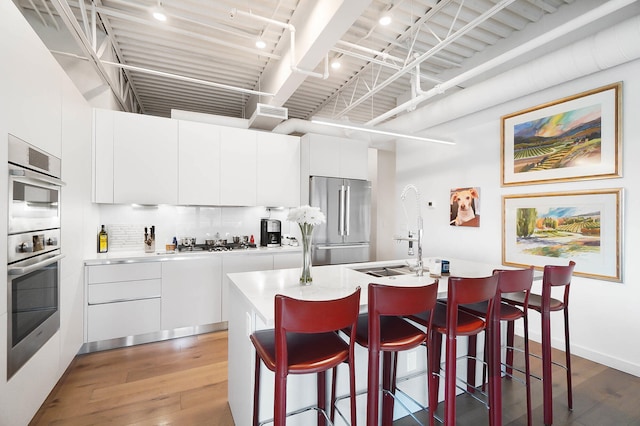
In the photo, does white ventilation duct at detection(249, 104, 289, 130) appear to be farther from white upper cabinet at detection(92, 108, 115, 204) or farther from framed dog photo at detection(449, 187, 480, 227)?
framed dog photo at detection(449, 187, 480, 227)

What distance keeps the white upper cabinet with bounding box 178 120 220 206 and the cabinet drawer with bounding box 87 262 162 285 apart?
891 mm

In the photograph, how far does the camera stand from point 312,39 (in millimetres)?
2627

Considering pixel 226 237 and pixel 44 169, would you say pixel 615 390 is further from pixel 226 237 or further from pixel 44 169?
pixel 44 169

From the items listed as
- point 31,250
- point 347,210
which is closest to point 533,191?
point 347,210

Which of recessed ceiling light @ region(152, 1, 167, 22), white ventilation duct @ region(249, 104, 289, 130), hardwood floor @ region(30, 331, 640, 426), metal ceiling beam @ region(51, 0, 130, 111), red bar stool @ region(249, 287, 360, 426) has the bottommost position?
hardwood floor @ region(30, 331, 640, 426)

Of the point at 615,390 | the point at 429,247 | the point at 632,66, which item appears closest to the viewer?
the point at 615,390

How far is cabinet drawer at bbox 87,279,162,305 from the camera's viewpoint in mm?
3066

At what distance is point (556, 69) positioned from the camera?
285 cm

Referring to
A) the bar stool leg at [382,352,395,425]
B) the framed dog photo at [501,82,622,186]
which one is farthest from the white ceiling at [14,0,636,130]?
the bar stool leg at [382,352,395,425]

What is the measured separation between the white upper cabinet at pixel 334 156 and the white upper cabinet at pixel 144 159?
1813 mm

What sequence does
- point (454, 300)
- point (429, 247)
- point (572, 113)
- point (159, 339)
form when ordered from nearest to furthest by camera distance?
point (454, 300), point (572, 113), point (159, 339), point (429, 247)

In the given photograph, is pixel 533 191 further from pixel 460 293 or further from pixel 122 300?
pixel 122 300

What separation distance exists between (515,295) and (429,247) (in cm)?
217

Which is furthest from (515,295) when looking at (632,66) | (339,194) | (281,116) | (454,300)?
(281,116)
